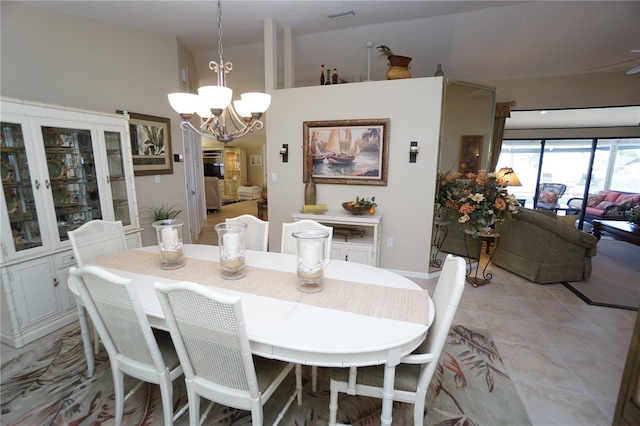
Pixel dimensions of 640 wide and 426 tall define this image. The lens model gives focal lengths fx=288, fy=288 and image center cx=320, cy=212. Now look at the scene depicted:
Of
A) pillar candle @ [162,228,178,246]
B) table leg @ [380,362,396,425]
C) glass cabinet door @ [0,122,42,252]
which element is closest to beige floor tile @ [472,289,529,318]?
table leg @ [380,362,396,425]

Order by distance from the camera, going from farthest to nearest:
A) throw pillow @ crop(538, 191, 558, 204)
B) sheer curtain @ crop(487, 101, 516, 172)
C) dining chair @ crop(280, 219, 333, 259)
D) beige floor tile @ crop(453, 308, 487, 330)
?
throw pillow @ crop(538, 191, 558, 204) → sheer curtain @ crop(487, 101, 516, 172) → beige floor tile @ crop(453, 308, 487, 330) → dining chair @ crop(280, 219, 333, 259)

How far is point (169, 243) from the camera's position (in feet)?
6.06

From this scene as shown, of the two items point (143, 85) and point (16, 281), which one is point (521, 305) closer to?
point (16, 281)

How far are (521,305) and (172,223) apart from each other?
3336mm

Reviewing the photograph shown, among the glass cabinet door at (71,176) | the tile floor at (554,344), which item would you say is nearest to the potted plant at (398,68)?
the tile floor at (554,344)

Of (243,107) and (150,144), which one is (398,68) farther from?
(150,144)

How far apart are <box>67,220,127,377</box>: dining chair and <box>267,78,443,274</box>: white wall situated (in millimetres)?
1980

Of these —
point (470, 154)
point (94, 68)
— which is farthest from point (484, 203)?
point (94, 68)

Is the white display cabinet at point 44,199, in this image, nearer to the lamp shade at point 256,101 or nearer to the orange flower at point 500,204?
the lamp shade at point 256,101

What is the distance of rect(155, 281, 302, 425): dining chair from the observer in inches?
42.9

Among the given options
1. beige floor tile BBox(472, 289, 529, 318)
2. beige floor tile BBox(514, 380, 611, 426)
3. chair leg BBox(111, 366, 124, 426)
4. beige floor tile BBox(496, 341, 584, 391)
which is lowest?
beige floor tile BBox(514, 380, 611, 426)

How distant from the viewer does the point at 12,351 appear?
2176 mm

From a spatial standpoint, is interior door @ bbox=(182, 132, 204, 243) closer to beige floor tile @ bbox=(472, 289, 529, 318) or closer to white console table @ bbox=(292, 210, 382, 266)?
white console table @ bbox=(292, 210, 382, 266)

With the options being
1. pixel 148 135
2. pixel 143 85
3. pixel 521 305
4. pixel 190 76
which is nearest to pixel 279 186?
pixel 148 135
